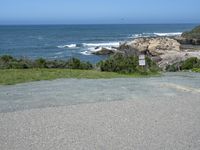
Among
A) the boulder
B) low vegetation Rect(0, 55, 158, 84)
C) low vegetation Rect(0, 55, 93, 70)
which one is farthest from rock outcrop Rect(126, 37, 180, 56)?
low vegetation Rect(0, 55, 158, 84)

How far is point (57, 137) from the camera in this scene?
6219 millimetres

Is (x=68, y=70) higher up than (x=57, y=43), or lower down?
higher up

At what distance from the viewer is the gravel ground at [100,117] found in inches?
236

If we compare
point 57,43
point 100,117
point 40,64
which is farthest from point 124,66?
point 57,43

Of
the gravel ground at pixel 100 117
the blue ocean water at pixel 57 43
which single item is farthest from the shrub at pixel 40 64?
the blue ocean water at pixel 57 43

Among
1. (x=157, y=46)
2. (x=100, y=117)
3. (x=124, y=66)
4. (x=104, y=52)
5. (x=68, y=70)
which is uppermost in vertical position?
(x=100, y=117)

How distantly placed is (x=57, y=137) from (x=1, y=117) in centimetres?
185

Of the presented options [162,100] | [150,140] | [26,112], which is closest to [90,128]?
[150,140]

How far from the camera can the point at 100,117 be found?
7.54 metres

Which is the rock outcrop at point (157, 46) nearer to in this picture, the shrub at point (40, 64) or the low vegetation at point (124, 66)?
the low vegetation at point (124, 66)

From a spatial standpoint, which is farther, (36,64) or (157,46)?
(157,46)

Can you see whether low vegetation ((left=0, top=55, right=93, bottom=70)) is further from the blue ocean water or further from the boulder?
the boulder

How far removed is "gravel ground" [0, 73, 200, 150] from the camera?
6.00 metres

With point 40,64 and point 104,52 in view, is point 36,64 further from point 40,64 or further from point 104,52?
point 104,52
